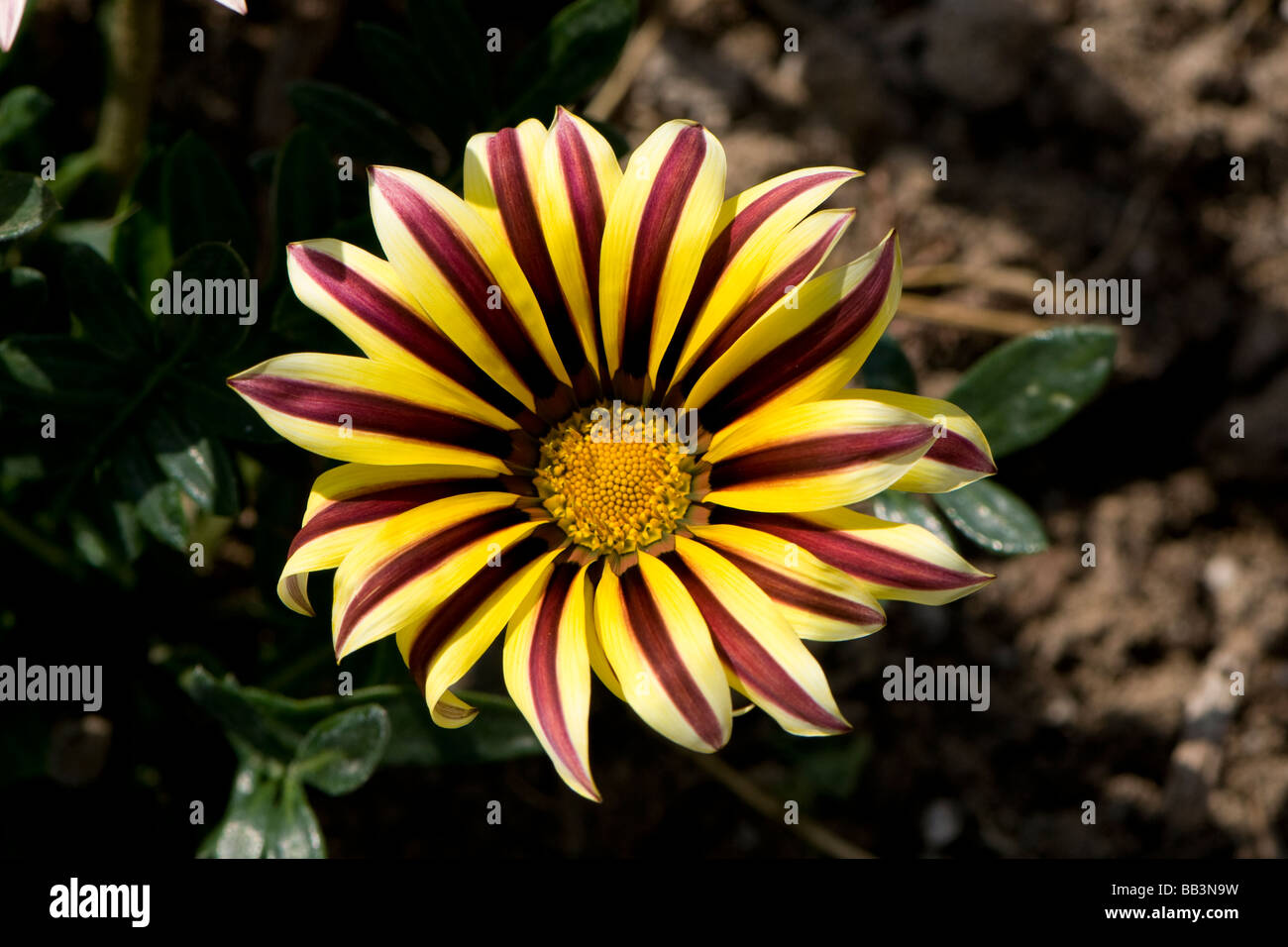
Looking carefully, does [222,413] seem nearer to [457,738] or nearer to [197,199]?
[197,199]

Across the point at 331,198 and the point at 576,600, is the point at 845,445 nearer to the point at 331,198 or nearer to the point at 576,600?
the point at 576,600

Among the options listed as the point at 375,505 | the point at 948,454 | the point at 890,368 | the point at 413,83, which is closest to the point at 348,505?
the point at 375,505

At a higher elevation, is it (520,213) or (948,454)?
→ (520,213)

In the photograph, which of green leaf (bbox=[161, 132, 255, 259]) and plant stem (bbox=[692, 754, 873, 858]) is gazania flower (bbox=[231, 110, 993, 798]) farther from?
plant stem (bbox=[692, 754, 873, 858])

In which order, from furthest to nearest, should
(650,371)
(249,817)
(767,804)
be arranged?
1. (767,804)
2. (249,817)
3. (650,371)

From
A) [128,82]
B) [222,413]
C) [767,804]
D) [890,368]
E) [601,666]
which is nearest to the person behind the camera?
[601,666]

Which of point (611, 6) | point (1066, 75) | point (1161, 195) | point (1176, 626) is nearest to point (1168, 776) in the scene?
point (1176, 626)
